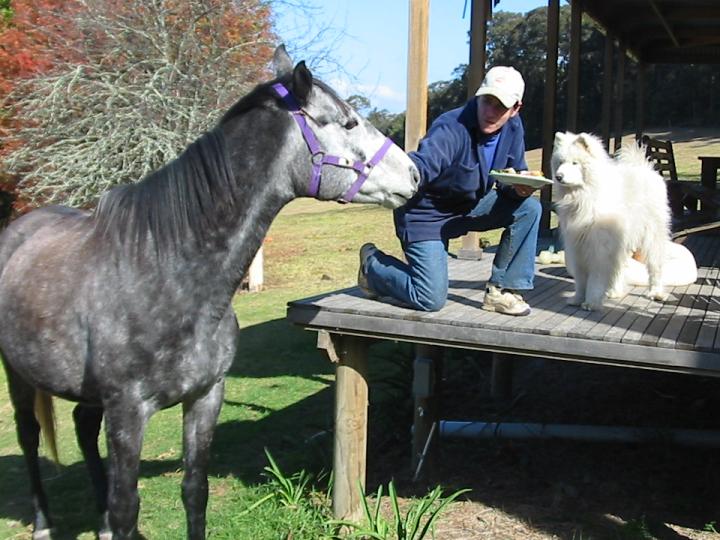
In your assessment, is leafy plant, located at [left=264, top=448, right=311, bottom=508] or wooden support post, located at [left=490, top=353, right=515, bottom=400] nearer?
leafy plant, located at [left=264, top=448, right=311, bottom=508]

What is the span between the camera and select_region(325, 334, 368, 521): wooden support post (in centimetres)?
402

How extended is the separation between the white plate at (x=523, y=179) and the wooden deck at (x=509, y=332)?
0.68 meters

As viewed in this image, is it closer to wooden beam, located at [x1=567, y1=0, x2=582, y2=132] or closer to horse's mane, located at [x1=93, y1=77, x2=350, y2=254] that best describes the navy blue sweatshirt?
horse's mane, located at [x1=93, y1=77, x2=350, y2=254]

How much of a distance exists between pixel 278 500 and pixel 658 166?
8.73 meters

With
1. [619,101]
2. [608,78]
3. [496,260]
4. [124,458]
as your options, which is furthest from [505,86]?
[619,101]

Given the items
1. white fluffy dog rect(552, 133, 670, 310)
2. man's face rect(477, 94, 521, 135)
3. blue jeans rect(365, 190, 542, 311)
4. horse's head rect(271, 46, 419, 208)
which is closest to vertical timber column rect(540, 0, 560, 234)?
white fluffy dog rect(552, 133, 670, 310)

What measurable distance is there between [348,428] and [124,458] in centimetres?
130

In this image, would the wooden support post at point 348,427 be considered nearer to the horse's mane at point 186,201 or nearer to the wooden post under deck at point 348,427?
the wooden post under deck at point 348,427

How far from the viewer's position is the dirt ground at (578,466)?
13.4 feet

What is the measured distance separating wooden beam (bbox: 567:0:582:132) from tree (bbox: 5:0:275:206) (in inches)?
178

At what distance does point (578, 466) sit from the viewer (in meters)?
4.89

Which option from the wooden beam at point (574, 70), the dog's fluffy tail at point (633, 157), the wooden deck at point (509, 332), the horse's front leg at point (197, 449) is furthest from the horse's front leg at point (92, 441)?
the wooden beam at point (574, 70)

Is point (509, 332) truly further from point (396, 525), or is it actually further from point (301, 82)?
point (301, 82)

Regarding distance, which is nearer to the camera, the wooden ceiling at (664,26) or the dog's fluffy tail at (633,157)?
the dog's fluffy tail at (633,157)
